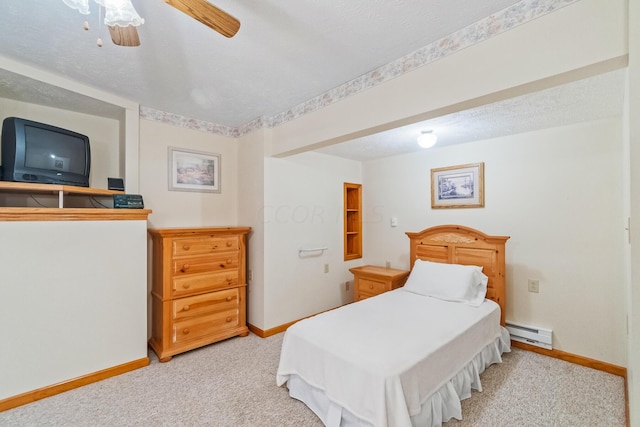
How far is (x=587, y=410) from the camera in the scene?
1.92 metres

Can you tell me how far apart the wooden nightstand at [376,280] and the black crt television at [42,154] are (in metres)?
3.12

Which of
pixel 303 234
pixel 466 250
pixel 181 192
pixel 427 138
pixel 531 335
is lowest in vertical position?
pixel 531 335

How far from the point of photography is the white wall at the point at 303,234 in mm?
3178

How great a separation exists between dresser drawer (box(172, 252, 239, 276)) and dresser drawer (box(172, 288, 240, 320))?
0.85 ft

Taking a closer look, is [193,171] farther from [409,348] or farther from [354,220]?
[409,348]

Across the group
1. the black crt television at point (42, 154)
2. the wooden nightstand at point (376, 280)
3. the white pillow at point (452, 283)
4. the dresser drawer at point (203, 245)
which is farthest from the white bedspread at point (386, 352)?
the black crt television at point (42, 154)

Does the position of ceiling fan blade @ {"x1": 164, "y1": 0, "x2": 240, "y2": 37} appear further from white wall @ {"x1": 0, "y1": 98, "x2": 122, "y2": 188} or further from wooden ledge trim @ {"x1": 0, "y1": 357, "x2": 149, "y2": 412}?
wooden ledge trim @ {"x1": 0, "y1": 357, "x2": 149, "y2": 412}

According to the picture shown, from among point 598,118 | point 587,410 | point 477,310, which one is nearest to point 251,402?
point 477,310

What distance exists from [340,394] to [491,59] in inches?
83.2

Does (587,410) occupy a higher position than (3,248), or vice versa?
(3,248)

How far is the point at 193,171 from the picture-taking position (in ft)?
10.5

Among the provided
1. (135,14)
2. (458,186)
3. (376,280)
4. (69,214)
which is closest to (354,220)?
(376,280)

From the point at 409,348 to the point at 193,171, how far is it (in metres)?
2.85

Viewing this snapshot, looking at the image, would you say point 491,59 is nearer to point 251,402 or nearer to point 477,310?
point 477,310
